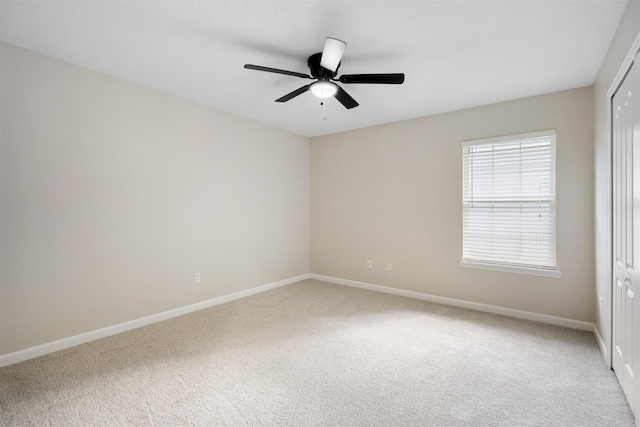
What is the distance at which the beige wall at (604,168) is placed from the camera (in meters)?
2.11

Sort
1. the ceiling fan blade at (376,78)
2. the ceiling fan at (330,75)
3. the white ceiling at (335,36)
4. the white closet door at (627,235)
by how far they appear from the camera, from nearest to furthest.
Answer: the white closet door at (627,235)
the white ceiling at (335,36)
the ceiling fan at (330,75)
the ceiling fan blade at (376,78)

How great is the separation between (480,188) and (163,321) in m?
4.04

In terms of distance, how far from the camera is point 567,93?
330 centimetres

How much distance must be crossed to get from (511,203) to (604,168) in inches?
42.0

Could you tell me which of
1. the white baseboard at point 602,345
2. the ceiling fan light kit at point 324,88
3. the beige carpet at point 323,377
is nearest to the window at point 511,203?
the white baseboard at point 602,345

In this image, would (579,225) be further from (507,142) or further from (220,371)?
(220,371)

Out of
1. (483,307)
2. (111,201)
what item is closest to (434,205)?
(483,307)

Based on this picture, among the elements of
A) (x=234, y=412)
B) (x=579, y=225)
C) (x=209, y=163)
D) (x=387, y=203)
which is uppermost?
(x=209, y=163)

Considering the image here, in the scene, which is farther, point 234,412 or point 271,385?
point 271,385

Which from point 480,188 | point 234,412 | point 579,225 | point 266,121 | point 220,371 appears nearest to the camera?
point 234,412

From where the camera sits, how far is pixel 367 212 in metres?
4.83

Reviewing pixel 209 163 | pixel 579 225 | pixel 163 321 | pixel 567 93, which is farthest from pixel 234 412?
pixel 567 93

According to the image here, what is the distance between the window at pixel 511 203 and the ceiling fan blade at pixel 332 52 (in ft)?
7.79

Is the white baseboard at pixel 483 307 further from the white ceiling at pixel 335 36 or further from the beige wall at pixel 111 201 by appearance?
the white ceiling at pixel 335 36
